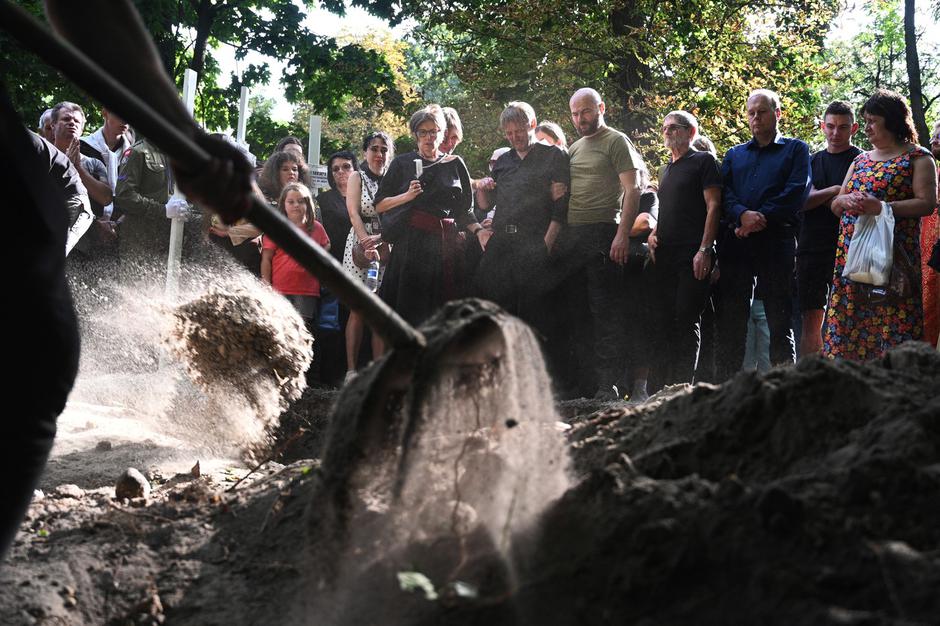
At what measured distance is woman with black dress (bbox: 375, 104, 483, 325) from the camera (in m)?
7.35

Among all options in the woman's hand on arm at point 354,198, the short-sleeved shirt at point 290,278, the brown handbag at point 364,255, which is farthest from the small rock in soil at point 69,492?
the woman's hand on arm at point 354,198

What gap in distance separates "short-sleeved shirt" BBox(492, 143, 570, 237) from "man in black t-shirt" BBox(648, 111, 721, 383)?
80 cm

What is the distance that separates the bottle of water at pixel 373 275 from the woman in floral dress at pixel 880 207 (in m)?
3.62

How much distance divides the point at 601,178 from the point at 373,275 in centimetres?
207

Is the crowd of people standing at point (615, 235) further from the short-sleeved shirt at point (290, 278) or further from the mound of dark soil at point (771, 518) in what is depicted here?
the mound of dark soil at point (771, 518)

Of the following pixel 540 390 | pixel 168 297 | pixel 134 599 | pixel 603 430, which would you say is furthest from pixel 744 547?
A: pixel 168 297

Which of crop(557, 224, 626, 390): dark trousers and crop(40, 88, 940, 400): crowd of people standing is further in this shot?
crop(557, 224, 626, 390): dark trousers

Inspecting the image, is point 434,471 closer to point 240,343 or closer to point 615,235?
point 240,343

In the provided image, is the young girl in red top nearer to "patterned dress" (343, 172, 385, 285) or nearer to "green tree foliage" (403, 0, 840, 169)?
"patterned dress" (343, 172, 385, 285)

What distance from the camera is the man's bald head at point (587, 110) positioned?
23.4ft

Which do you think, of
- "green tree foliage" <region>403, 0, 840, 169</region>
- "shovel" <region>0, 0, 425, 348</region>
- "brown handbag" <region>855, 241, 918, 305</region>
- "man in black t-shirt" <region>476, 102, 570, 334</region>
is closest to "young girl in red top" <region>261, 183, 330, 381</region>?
"man in black t-shirt" <region>476, 102, 570, 334</region>

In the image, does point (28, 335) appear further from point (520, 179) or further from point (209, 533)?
point (520, 179)

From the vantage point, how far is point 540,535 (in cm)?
271

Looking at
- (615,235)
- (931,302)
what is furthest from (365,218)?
(931,302)
